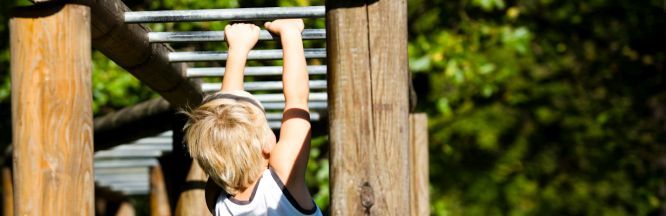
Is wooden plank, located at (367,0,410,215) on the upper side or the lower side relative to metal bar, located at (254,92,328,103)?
upper

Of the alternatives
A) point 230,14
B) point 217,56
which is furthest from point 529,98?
point 230,14

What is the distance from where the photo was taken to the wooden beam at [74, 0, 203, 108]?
429cm

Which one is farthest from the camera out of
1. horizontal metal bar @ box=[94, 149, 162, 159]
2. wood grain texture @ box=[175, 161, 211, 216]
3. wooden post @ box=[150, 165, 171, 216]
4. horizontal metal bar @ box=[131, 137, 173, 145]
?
wooden post @ box=[150, 165, 171, 216]

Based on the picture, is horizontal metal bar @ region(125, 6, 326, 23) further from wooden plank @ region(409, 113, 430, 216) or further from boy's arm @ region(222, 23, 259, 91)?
wooden plank @ region(409, 113, 430, 216)

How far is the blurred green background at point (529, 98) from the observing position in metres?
10.9

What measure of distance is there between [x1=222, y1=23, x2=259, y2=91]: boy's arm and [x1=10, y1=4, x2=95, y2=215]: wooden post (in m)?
0.63

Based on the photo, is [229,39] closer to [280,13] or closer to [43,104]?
[280,13]

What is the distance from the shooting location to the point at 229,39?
14.4 ft

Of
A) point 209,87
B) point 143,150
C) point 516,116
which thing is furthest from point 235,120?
point 516,116

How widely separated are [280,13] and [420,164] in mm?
3796

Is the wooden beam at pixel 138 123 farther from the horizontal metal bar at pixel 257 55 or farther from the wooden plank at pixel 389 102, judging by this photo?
the wooden plank at pixel 389 102

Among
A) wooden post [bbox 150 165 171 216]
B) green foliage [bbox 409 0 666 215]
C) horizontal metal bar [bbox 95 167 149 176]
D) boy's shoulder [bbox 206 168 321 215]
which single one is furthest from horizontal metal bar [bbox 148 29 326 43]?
green foliage [bbox 409 0 666 215]

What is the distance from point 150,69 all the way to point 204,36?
0.79 meters

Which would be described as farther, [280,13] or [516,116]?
[516,116]
